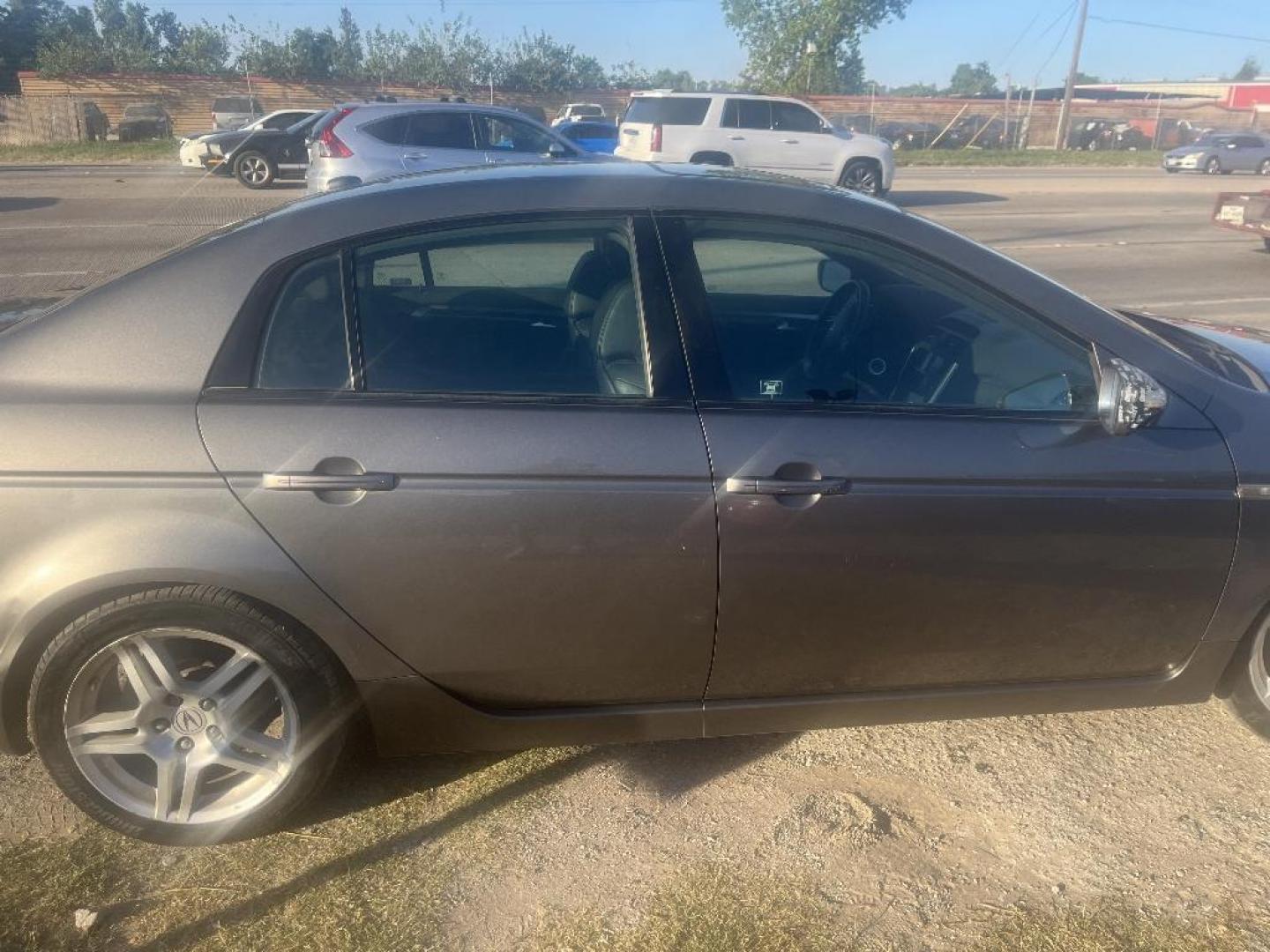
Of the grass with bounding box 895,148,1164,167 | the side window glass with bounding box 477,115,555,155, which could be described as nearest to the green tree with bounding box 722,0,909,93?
the grass with bounding box 895,148,1164,167

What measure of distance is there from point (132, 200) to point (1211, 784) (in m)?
18.9

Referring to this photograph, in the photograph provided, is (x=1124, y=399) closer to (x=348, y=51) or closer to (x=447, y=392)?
(x=447, y=392)

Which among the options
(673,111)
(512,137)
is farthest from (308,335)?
(673,111)

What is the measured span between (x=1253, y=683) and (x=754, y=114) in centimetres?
1767

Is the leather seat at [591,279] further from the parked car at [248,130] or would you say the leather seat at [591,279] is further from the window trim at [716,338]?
the parked car at [248,130]

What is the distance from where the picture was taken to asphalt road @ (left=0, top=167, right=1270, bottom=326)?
10.0 metres

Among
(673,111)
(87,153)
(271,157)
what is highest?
(673,111)

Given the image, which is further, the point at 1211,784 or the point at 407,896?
the point at 1211,784

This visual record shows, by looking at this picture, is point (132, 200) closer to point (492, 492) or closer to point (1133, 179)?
point (492, 492)

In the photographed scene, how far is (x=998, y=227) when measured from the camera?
50.6 ft

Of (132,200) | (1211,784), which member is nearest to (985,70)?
(132,200)

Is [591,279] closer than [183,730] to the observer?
No

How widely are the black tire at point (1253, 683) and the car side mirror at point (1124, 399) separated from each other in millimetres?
792

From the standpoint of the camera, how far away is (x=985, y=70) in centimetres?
11556
